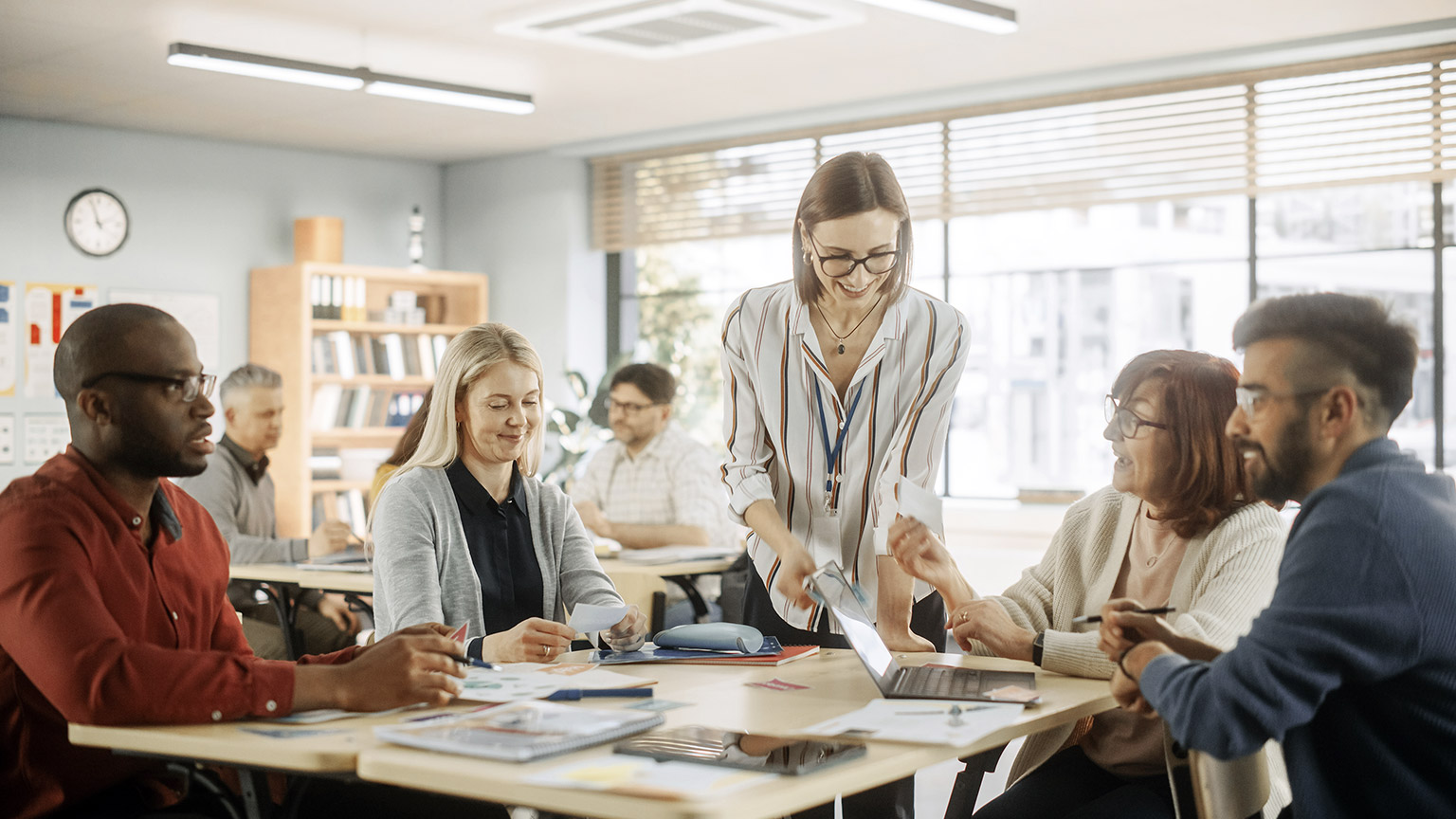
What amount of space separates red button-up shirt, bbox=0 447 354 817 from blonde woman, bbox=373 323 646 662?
0.56 meters

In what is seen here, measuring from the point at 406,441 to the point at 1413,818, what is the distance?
3.01m

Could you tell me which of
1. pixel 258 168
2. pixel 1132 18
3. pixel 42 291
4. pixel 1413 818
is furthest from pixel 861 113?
pixel 1413 818

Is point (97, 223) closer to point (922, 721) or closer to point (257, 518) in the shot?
point (257, 518)

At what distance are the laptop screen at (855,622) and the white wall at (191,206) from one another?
6282 millimetres

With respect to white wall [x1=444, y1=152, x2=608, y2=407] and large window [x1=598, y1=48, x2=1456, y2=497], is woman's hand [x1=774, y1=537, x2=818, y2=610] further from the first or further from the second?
white wall [x1=444, y1=152, x2=608, y2=407]

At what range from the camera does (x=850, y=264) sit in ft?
8.13

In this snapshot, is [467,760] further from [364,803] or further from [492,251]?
[492,251]

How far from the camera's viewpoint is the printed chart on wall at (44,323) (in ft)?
24.5

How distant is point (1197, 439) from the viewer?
233 centimetres

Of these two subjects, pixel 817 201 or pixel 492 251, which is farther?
pixel 492 251

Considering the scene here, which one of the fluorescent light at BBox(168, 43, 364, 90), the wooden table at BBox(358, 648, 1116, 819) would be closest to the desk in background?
the wooden table at BBox(358, 648, 1116, 819)

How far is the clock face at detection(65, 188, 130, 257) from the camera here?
7617 millimetres

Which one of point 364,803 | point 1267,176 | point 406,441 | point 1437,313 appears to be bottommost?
point 364,803

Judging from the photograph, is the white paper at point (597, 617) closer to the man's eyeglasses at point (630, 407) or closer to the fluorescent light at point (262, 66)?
the man's eyeglasses at point (630, 407)
